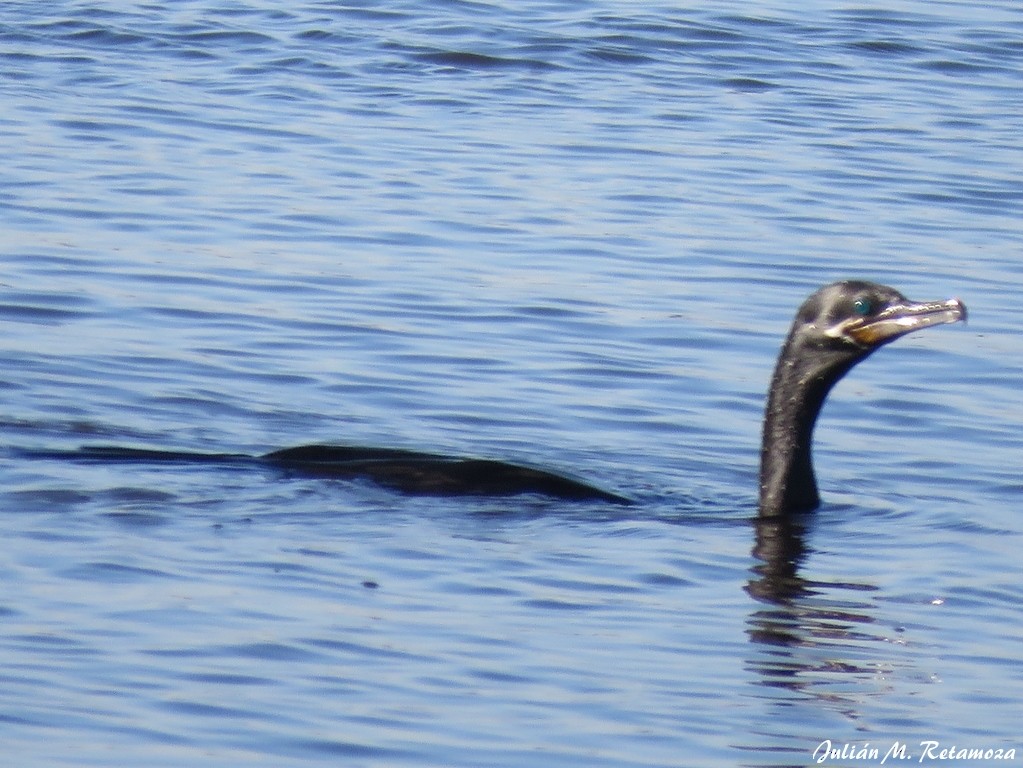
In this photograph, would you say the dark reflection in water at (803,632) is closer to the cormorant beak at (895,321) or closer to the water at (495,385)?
the water at (495,385)

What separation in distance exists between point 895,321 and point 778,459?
0.73 meters

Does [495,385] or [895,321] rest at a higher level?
[895,321]

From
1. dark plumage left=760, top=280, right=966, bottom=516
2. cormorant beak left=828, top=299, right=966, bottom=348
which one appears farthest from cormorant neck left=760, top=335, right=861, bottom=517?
cormorant beak left=828, top=299, right=966, bottom=348

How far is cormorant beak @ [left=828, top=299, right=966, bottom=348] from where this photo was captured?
855 centimetres

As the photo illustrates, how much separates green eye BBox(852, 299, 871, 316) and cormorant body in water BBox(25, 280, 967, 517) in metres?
0.04

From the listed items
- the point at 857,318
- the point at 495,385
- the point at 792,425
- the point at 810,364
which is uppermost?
the point at 857,318

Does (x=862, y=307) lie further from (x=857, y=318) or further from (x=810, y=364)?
(x=810, y=364)

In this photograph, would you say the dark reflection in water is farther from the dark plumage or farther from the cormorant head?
the cormorant head

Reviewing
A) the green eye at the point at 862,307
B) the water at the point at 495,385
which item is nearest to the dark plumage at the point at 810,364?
the green eye at the point at 862,307

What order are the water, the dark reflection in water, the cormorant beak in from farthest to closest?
the cormorant beak → the dark reflection in water → the water

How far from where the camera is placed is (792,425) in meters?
9.09

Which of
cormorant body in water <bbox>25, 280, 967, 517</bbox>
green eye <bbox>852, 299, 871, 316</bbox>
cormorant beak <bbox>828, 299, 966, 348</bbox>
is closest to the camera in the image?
cormorant beak <bbox>828, 299, 966, 348</bbox>

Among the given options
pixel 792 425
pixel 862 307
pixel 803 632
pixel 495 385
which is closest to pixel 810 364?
pixel 792 425

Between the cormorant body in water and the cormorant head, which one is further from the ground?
the cormorant head
